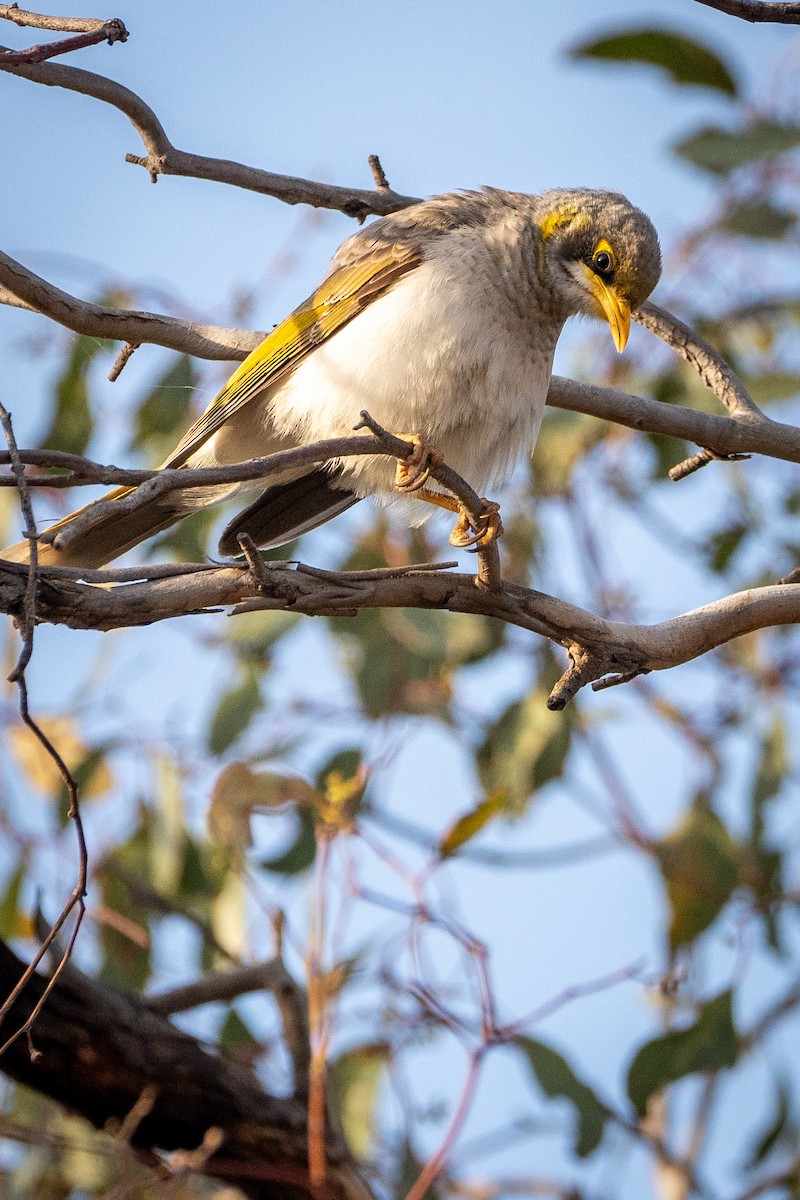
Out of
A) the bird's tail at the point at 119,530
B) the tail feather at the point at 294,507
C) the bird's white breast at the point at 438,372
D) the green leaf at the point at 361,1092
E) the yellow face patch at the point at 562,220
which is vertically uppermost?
the yellow face patch at the point at 562,220

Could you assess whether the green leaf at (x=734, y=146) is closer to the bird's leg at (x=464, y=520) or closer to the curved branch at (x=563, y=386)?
the curved branch at (x=563, y=386)

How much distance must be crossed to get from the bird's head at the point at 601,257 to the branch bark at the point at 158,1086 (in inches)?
78.7

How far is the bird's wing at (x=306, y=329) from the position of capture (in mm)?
3133

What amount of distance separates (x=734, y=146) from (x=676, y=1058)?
2.31 metres

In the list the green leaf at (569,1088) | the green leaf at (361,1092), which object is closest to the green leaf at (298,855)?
the green leaf at (361,1092)

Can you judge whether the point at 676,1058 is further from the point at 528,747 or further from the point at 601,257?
the point at 601,257

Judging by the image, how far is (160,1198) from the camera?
2.86 meters

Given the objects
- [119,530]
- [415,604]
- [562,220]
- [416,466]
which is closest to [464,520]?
[416,466]

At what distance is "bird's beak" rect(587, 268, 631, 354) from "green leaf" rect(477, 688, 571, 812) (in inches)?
54.1

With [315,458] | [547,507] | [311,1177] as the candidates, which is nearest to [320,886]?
[311,1177]

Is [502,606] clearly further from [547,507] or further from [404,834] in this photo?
[547,507]

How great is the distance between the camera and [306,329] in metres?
3.23

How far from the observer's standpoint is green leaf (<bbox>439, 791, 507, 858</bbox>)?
295 cm

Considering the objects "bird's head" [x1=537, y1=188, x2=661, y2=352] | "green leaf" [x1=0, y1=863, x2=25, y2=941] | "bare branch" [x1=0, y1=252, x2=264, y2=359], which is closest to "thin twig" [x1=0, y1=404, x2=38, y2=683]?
"bare branch" [x1=0, y1=252, x2=264, y2=359]
